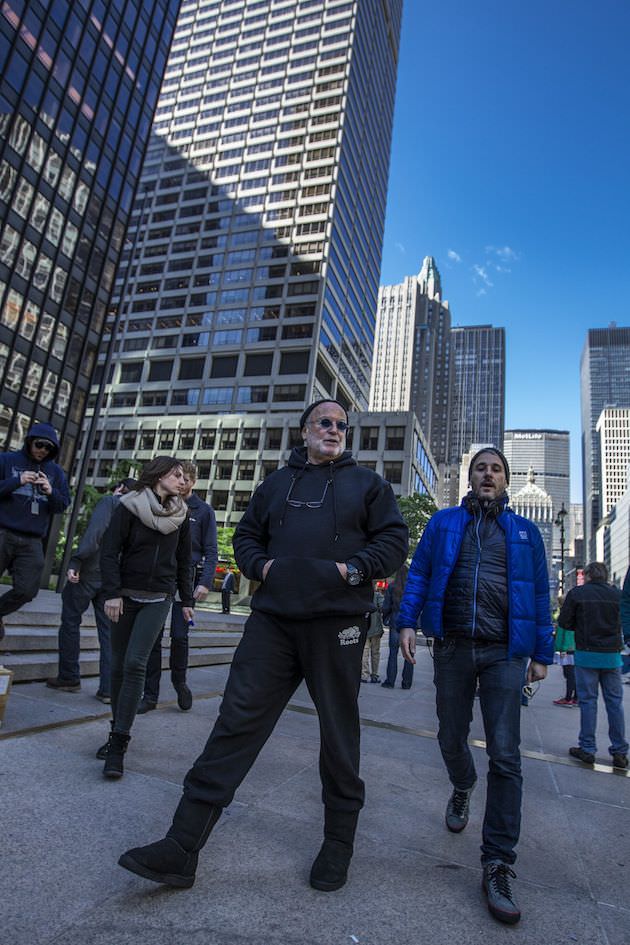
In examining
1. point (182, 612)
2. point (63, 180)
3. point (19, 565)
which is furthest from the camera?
point (63, 180)

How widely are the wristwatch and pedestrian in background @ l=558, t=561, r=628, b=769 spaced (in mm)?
4370

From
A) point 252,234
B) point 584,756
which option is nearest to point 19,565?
point 584,756

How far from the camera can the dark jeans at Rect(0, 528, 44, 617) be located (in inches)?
184

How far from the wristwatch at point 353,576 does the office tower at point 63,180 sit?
33.3 meters

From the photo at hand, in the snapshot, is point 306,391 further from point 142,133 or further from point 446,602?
point 446,602

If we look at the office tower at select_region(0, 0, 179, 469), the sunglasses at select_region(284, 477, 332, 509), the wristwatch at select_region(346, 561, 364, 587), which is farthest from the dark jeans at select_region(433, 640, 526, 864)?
the office tower at select_region(0, 0, 179, 469)

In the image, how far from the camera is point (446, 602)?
323cm

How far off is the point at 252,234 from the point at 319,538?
284 ft

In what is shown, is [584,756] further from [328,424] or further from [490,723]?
[328,424]

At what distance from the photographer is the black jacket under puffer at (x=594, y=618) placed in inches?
229

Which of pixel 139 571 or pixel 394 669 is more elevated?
pixel 139 571

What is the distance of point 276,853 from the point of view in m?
2.55

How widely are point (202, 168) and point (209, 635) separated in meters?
92.9

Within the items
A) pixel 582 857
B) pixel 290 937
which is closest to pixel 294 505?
pixel 290 937
